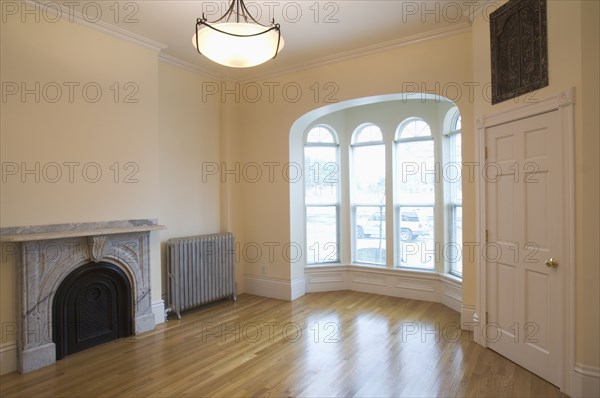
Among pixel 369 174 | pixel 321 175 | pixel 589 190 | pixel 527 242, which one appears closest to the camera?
pixel 589 190

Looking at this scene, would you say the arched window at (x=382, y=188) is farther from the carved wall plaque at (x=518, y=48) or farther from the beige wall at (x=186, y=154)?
the carved wall plaque at (x=518, y=48)

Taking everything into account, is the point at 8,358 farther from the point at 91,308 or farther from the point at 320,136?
the point at 320,136

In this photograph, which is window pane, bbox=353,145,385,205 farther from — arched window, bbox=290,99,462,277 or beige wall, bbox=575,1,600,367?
beige wall, bbox=575,1,600,367

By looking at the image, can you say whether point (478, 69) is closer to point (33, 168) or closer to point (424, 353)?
point (424, 353)

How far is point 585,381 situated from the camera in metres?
2.67

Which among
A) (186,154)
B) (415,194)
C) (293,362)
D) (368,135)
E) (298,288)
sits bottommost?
(293,362)

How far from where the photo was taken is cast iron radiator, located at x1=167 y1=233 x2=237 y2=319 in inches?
185

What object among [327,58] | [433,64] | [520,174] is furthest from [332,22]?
[520,174]

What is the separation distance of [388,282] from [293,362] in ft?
8.69

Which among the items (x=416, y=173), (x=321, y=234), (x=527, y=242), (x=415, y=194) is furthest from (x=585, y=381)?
(x=321, y=234)

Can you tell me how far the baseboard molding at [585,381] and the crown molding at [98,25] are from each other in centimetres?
522

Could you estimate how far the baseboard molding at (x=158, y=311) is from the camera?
4.40m

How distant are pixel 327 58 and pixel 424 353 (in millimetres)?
3800

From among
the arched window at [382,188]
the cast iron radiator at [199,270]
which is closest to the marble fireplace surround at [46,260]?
the cast iron radiator at [199,270]
